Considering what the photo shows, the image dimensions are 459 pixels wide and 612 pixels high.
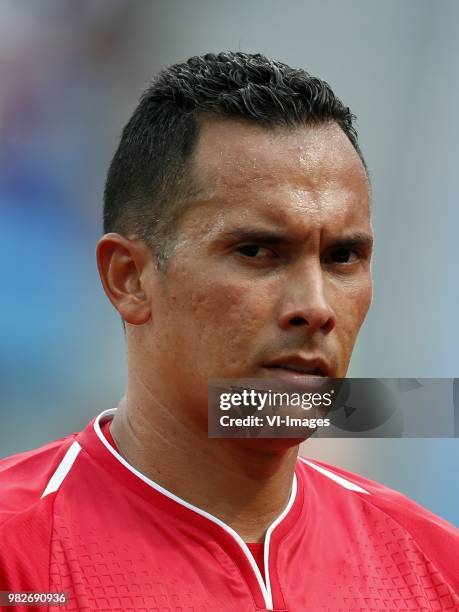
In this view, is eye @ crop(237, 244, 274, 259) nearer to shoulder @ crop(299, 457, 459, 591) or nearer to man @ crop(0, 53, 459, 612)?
man @ crop(0, 53, 459, 612)

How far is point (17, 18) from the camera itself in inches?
236

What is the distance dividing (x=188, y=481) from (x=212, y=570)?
225 millimetres

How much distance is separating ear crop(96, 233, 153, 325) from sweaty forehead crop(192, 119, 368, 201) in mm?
256

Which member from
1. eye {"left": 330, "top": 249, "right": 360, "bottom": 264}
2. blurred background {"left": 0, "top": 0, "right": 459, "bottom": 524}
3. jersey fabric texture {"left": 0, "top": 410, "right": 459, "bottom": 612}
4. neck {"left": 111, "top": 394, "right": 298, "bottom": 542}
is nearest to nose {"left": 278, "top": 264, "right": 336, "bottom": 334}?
eye {"left": 330, "top": 249, "right": 360, "bottom": 264}

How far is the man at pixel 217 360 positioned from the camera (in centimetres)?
217

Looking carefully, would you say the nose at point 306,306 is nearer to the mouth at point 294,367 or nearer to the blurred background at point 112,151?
the mouth at point 294,367

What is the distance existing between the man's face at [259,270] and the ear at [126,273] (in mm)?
55

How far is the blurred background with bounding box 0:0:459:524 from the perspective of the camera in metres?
5.39

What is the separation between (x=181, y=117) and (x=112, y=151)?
3.65 meters

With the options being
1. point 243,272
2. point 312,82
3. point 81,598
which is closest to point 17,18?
point 312,82

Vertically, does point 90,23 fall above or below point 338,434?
above

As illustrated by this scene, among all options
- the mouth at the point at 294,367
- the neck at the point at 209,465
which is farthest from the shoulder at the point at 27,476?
the mouth at the point at 294,367

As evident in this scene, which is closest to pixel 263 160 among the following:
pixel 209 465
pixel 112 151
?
pixel 209 465

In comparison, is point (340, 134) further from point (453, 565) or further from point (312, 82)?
point (453, 565)
